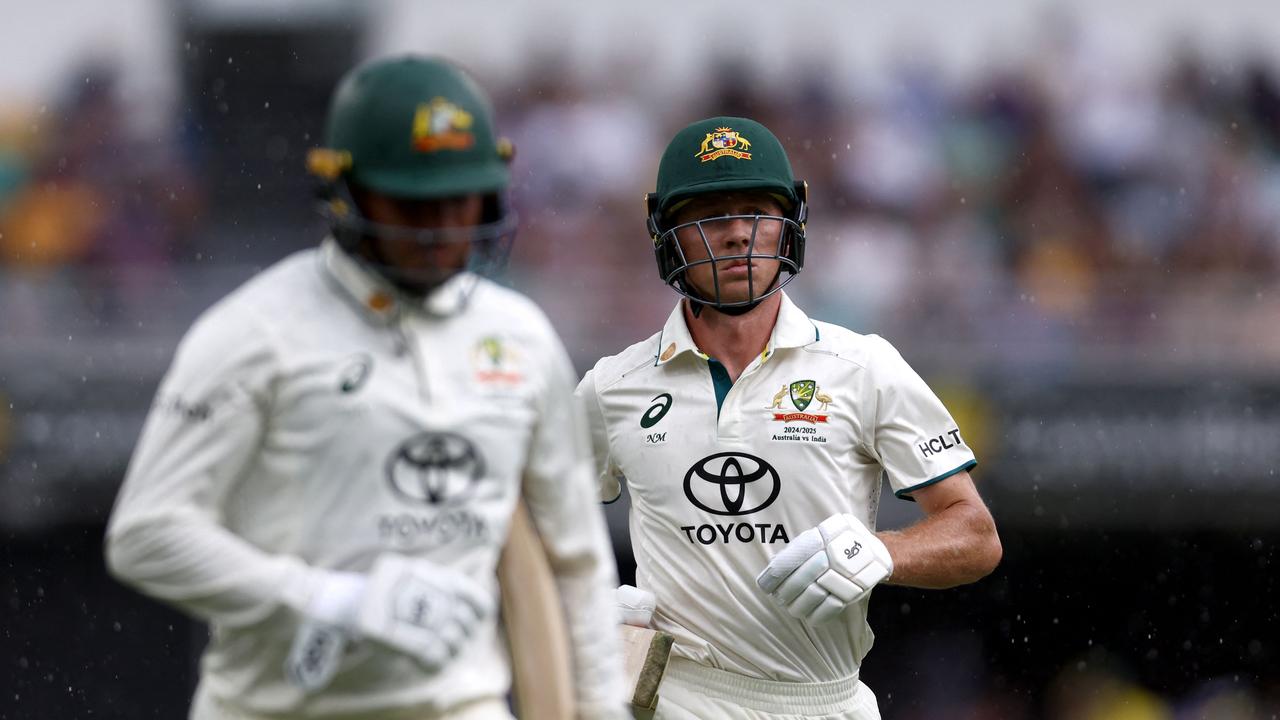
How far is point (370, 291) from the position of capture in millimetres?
3084

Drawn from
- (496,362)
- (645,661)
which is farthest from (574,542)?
(645,661)

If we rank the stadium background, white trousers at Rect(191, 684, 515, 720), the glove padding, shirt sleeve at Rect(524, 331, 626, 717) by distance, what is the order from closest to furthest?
the glove padding, white trousers at Rect(191, 684, 515, 720), shirt sleeve at Rect(524, 331, 626, 717), the stadium background

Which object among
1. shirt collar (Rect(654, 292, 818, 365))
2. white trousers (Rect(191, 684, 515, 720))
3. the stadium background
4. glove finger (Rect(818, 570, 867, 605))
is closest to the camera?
white trousers (Rect(191, 684, 515, 720))

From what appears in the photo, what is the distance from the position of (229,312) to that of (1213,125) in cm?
985

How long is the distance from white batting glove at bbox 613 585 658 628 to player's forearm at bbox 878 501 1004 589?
2.06 ft

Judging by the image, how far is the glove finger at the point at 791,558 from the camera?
13.8 ft

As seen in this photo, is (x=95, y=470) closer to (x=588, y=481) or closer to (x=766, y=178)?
(x=766, y=178)

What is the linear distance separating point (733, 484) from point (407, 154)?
1749mm

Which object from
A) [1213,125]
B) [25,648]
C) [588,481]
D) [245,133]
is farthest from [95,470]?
[1213,125]

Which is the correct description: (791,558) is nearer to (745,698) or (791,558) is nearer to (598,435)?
(745,698)

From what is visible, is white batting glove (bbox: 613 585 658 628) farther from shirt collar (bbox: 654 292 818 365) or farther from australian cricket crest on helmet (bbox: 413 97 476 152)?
australian cricket crest on helmet (bbox: 413 97 476 152)

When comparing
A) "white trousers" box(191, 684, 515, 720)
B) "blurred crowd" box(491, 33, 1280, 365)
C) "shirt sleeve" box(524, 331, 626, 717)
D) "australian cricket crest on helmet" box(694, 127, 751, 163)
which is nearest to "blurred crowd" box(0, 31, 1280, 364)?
"blurred crowd" box(491, 33, 1280, 365)

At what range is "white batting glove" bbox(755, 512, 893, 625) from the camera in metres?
4.16

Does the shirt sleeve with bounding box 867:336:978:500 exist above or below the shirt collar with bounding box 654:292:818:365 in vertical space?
below
